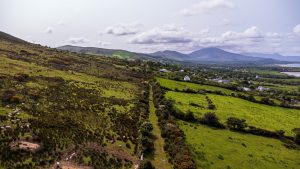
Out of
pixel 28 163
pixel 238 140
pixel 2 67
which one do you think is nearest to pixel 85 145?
pixel 28 163

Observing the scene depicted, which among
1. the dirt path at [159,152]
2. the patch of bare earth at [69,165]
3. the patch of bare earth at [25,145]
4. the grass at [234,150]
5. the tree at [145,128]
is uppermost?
the patch of bare earth at [25,145]

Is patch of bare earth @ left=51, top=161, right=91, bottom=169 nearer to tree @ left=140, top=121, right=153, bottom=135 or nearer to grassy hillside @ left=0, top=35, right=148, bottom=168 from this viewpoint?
grassy hillside @ left=0, top=35, right=148, bottom=168

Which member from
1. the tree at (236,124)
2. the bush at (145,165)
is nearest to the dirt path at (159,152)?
the bush at (145,165)

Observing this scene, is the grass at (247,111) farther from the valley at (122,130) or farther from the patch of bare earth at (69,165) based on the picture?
the patch of bare earth at (69,165)

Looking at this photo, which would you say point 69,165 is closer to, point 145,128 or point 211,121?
point 145,128

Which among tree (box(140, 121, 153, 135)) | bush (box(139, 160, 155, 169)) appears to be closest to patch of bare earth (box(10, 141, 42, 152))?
bush (box(139, 160, 155, 169))

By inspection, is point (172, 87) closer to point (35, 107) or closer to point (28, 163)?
point (35, 107)
